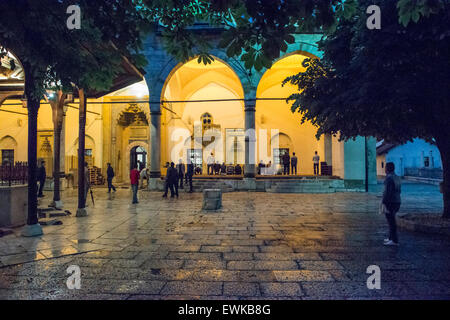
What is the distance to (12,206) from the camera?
20.4 ft

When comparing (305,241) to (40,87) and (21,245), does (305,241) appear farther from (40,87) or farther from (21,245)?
(40,87)

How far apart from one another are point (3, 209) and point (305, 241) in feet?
21.8

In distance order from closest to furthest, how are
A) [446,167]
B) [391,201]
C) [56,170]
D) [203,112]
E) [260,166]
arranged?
1. [391,201]
2. [446,167]
3. [56,170]
4. [260,166]
5. [203,112]

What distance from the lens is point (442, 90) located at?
507 cm

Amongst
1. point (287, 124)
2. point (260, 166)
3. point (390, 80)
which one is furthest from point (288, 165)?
point (390, 80)

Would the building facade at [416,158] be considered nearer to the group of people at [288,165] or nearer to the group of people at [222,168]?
the group of people at [288,165]

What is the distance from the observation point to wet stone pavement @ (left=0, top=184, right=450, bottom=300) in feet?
9.73

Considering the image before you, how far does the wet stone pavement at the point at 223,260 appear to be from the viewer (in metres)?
2.97

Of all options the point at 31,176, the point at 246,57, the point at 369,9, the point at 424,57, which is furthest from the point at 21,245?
the point at 424,57

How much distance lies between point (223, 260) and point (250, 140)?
10.1 m

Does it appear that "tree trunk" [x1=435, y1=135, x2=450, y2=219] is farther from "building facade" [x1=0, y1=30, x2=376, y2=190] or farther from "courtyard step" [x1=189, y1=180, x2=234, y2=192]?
"building facade" [x1=0, y1=30, x2=376, y2=190]

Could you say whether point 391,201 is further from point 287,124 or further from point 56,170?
point 287,124

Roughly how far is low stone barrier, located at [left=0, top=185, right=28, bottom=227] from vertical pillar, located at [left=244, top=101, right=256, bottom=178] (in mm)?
9490

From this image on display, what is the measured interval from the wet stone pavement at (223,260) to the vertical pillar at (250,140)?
7253 millimetres
